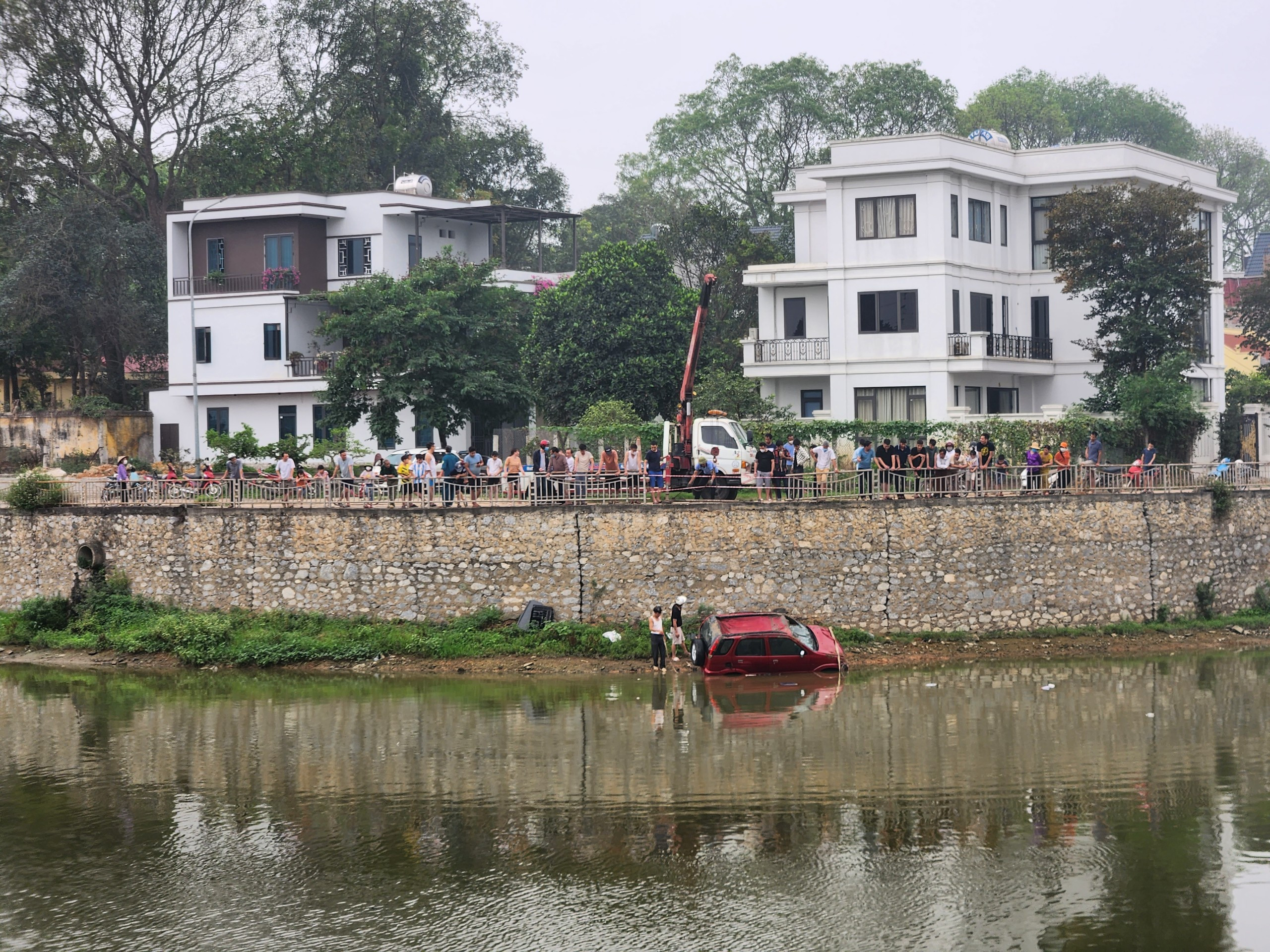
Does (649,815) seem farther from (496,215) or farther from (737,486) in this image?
(496,215)

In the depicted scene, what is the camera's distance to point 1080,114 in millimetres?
93875

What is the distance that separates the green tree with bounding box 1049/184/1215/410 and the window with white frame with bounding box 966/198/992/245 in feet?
8.86

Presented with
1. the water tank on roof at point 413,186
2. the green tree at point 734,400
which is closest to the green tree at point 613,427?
the green tree at point 734,400

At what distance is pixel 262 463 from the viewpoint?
49.3 metres

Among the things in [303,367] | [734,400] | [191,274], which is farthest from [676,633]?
[191,274]

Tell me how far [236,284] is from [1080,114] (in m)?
58.7

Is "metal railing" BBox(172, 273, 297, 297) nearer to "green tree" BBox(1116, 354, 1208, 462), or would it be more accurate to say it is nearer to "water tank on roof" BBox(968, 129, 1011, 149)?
"water tank on roof" BBox(968, 129, 1011, 149)

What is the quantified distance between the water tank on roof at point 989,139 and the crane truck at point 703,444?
15822 mm

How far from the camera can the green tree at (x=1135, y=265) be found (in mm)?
44312

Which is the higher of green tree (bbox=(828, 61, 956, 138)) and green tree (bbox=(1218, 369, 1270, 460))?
green tree (bbox=(828, 61, 956, 138))

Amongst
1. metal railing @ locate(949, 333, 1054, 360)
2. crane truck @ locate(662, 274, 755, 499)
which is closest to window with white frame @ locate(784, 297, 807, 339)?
metal railing @ locate(949, 333, 1054, 360)

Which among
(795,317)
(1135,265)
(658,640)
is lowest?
(658,640)

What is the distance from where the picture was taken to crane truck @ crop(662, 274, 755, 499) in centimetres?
3534

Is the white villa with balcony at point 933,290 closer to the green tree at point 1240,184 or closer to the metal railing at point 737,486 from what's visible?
the metal railing at point 737,486
